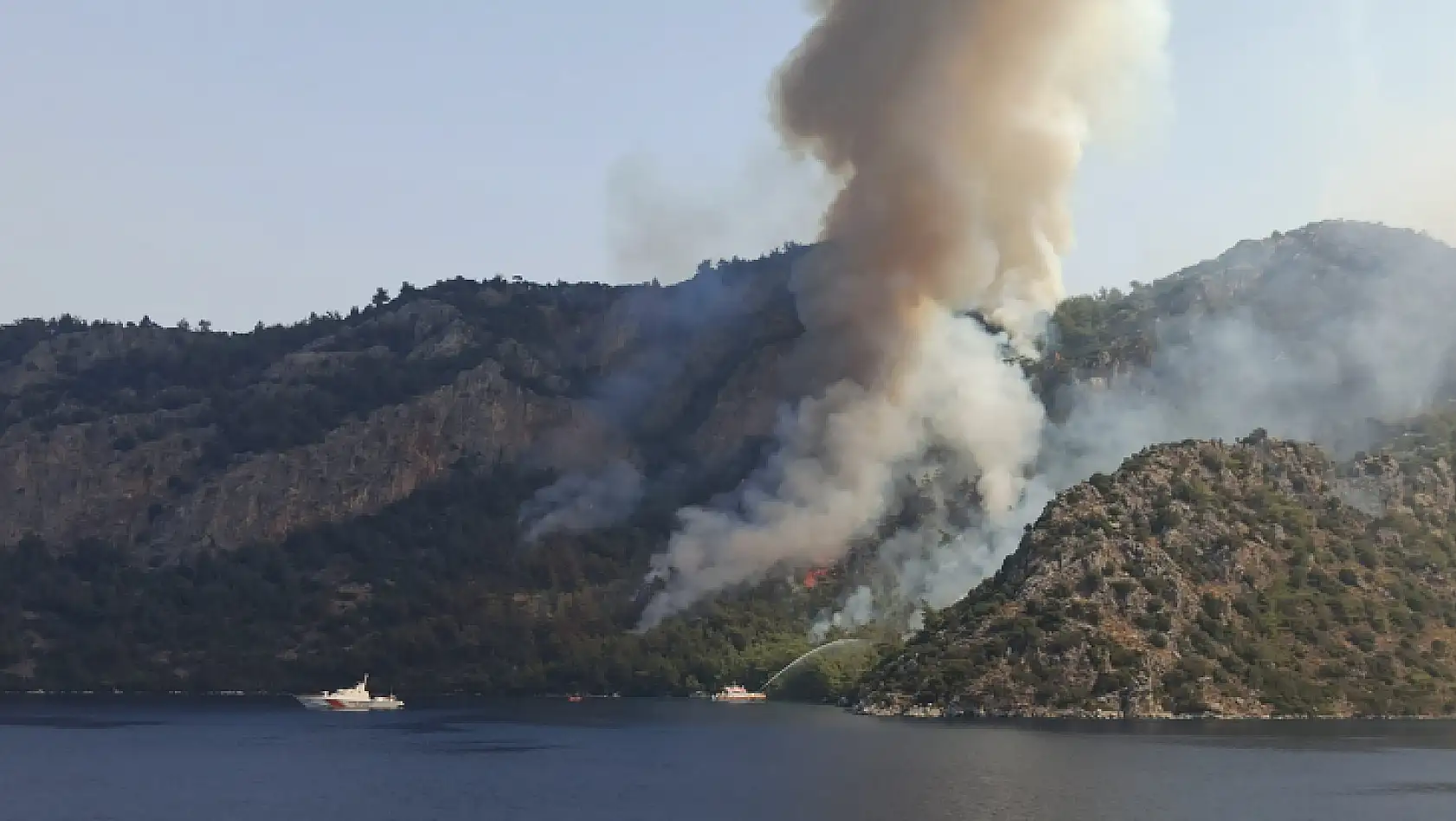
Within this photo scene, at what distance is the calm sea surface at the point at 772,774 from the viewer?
407 ft

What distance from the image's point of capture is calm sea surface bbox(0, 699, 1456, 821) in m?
124

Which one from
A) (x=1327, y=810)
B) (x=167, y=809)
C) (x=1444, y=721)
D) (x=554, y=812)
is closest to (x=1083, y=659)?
(x=1444, y=721)

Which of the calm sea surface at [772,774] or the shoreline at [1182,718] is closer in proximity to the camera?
the calm sea surface at [772,774]

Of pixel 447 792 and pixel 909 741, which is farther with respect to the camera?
pixel 909 741

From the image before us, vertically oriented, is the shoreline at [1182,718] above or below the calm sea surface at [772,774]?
above

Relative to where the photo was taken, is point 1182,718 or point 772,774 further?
point 1182,718

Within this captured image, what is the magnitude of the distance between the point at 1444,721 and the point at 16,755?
505 feet

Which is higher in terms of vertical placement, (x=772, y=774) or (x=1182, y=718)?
(x=1182, y=718)

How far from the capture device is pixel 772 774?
144625mm

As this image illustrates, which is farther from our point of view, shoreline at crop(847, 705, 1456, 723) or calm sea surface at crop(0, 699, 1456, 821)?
shoreline at crop(847, 705, 1456, 723)

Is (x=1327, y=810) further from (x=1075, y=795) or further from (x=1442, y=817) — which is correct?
(x=1075, y=795)

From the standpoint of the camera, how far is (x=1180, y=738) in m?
171

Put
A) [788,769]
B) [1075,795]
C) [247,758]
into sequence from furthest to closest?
1. [247,758]
2. [788,769]
3. [1075,795]

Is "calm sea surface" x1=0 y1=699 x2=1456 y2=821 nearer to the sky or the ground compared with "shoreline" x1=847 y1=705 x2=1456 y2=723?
nearer to the ground
